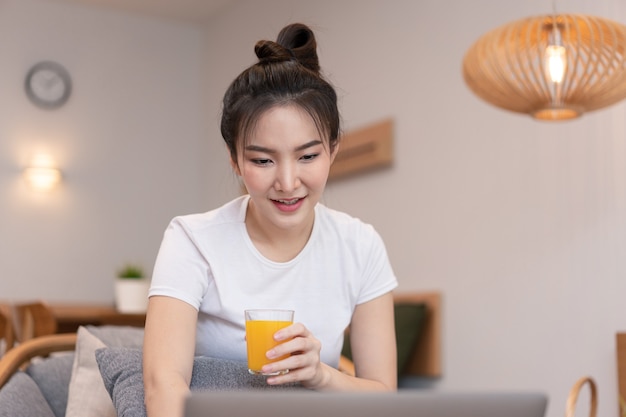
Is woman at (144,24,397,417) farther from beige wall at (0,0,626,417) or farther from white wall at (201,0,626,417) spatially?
white wall at (201,0,626,417)

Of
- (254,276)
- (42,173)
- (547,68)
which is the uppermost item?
(42,173)

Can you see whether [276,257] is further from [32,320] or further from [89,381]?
[32,320]

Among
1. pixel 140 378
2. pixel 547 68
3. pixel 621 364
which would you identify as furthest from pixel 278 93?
pixel 621 364

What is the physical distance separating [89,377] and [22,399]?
0.50ft

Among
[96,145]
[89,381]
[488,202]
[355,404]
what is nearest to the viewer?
[355,404]

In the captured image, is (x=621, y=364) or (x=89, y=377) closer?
(x=89, y=377)

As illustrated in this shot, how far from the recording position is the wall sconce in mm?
6352

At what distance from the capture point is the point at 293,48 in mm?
1757

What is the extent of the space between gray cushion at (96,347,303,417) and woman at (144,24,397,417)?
4cm

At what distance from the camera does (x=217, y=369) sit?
5.16ft

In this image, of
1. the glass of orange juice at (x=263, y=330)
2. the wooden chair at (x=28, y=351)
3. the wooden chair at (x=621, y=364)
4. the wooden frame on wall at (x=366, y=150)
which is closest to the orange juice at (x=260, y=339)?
the glass of orange juice at (x=263, y=330)

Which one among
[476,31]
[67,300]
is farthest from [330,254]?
[67,300]

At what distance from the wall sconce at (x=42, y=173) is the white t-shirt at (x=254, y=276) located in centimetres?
491

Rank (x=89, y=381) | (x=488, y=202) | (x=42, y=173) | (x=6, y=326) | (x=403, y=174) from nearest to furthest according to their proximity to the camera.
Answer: (x=89, y=381), (x=6, y=326), (x=488, y=202), (x=403, y=174), (x=42, y=173)
